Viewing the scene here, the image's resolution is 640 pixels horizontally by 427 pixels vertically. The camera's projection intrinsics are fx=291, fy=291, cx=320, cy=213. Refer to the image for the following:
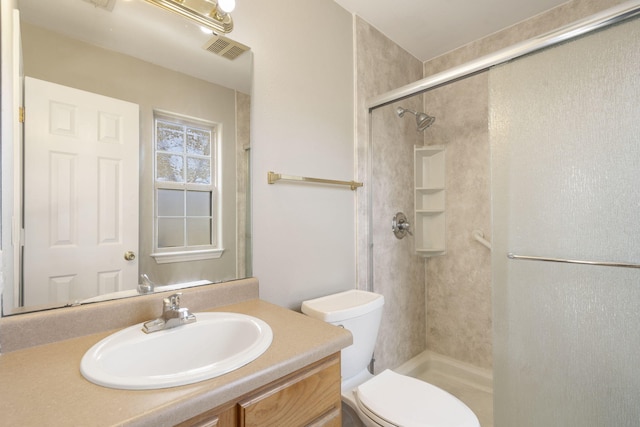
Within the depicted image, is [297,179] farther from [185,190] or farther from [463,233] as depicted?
[463,233]

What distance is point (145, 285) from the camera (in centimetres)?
100

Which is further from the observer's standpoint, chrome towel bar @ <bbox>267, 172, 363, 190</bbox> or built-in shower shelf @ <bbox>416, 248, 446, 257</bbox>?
built-in shower shelf @ <bbox>416, 248, 446, 257</bbox>

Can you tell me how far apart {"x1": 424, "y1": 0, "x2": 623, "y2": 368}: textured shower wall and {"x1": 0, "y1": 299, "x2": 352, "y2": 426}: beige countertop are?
5.59 feet

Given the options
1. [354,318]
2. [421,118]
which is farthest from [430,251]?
[354,318]

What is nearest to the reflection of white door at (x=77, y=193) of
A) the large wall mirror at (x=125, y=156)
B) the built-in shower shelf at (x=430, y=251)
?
the large wall mirror at (x=125, y=156)

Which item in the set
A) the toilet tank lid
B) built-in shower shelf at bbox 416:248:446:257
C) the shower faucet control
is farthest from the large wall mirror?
built-in shower shelf at bbox 416:248:446:257

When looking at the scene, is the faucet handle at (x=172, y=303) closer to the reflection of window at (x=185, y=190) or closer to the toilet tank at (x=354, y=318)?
the reflection of window at (x=185, y=190)

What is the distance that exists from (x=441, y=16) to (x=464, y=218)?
1.38 meters

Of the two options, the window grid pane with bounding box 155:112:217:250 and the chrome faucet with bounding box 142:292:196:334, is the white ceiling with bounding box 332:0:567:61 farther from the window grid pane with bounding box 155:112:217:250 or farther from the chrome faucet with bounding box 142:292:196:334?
the chrome faucet with bounding box 142:292:196:334

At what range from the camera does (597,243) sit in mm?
1159

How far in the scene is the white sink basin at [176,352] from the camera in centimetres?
61

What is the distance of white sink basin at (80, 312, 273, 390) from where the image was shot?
0.61 meters

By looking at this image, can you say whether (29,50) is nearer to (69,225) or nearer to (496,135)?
(69,225)

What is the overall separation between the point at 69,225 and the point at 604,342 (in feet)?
6.46
